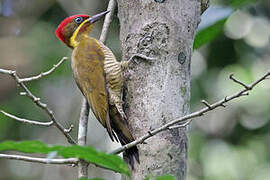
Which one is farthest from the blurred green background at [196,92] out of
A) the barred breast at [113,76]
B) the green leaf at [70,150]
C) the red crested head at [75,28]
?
the green leaf at [70,150]

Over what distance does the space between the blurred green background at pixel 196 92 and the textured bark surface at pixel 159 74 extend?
283cm

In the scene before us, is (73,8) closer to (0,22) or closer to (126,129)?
(0,22)

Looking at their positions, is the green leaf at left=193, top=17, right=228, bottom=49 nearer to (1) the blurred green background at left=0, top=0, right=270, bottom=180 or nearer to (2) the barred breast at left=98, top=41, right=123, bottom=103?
(2) the barred breast at left=98, top=41, right=123, bottom=103

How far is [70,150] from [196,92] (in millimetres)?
4472

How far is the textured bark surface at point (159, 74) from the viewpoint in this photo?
2236mm

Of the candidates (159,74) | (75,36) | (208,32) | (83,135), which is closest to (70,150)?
(83,135)

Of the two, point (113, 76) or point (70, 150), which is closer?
point (70, 150)

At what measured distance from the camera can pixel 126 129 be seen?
2369mm

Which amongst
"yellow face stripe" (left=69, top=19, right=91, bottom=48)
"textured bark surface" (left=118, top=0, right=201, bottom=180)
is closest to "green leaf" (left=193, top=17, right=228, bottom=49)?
"textured bark surface" (left=118, top=0, right=201, bottom=180)

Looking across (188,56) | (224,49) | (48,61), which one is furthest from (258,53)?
(188,56)

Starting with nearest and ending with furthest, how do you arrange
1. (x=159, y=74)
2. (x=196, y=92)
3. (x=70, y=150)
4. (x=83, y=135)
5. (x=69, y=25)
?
(x=70, y=150)
(x=83, y=135)
(x=159, y=74)
(x=69, y=25)
(x=196, y=92)

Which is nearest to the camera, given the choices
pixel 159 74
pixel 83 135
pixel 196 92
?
pixel 83 135

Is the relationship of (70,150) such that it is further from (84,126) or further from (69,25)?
(69,25)

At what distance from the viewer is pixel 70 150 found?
4.24 ft
